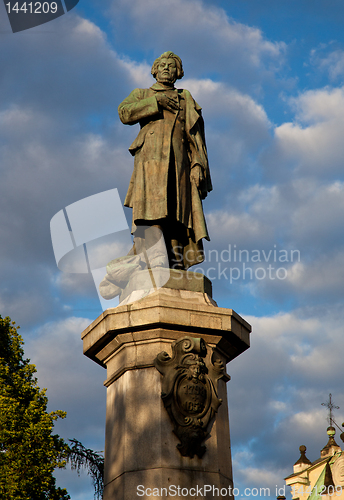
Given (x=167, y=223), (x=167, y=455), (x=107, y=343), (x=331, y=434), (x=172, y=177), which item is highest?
(x=331, y=434)

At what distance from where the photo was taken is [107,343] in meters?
7.39

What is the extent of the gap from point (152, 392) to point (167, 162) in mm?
2993

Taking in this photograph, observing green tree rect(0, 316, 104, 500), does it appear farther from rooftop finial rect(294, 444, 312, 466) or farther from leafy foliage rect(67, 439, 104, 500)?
rooftop finial rect(294, 444, 312, 466)

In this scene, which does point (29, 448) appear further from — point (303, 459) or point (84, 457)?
point (303, 459)

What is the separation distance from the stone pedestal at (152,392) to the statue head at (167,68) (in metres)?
3.13

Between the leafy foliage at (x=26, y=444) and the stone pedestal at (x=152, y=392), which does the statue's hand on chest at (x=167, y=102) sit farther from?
the leafy foliage at (x=26, y=444)

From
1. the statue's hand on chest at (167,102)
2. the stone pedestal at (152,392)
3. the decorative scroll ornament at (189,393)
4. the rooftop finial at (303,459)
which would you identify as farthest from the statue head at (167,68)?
the rooftop finial at (303,459)

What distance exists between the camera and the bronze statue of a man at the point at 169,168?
26.3 ft

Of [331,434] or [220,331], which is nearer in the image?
[220,331]

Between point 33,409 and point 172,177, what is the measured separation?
1642 centimetres

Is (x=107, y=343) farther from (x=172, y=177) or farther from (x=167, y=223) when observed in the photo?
(x=172, y=177)

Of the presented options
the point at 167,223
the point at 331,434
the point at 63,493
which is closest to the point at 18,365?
the point at 63,493

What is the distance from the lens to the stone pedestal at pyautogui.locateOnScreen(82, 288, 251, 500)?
643 cm

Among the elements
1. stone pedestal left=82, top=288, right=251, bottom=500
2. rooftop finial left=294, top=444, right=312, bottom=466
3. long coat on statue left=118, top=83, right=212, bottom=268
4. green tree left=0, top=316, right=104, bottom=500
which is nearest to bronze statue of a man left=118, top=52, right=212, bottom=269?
long coat on statue left=118, top=83, right=212, bottom=268
